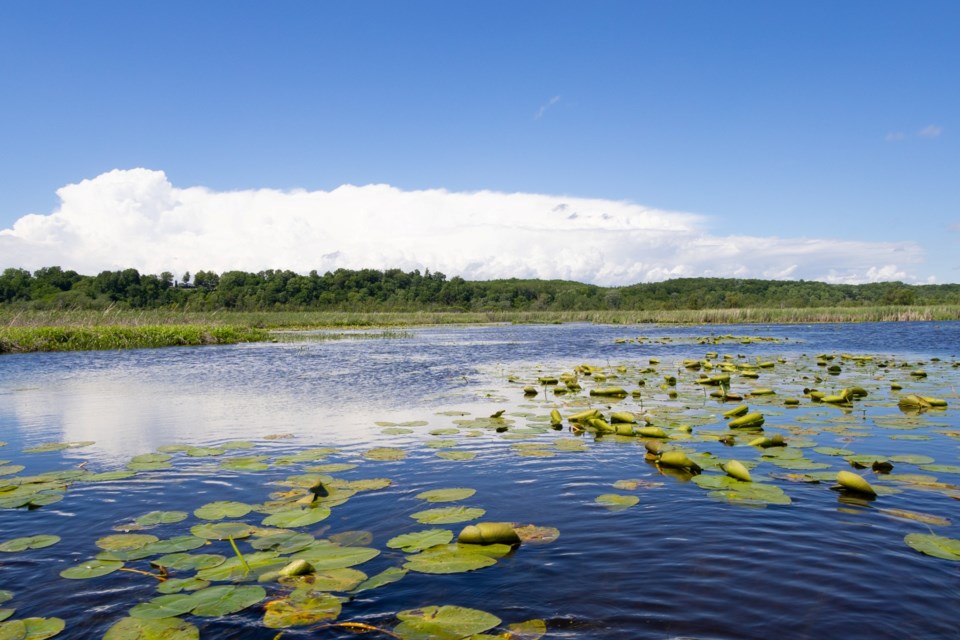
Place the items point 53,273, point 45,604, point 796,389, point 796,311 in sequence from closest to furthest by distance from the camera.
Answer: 1. point 45,604
2. point 796,389
3. point 796,311
4. point 53,273

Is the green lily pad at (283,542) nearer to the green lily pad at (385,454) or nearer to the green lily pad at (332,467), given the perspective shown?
the green lily pad at (332,467)

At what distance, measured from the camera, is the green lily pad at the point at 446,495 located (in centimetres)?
553

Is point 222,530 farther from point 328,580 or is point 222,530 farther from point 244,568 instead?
point 328,580

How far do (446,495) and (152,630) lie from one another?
9.28 feet

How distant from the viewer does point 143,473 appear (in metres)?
6.87

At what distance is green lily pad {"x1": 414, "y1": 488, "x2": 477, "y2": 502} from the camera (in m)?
5.53

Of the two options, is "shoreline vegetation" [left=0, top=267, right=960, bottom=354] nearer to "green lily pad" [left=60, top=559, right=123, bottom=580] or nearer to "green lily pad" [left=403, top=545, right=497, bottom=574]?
"green lily pad" [left=60, top=559, right=123, bottom=580]

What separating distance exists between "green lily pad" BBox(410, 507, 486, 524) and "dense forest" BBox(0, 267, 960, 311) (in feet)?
224

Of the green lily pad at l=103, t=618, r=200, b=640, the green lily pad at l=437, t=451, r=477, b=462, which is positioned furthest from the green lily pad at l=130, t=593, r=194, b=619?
the green lily pad at l=437, t=451, r=477, b=462

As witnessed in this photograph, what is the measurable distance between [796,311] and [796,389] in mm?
44485

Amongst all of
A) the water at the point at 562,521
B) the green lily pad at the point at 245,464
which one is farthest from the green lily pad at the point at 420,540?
the green lily pad at the point at 245,464

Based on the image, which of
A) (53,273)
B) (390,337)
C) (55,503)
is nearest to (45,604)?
(55,503)

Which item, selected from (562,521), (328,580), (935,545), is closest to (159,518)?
(328,580)

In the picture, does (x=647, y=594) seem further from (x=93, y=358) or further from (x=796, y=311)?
(x=796, y=311)
